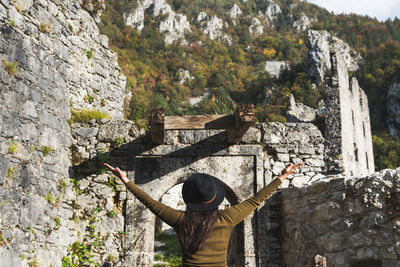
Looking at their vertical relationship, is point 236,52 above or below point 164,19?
below

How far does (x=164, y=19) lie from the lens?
176 ft

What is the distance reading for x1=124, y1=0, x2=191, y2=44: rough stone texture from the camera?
4931 centimetres

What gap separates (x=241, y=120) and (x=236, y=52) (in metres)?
51.5

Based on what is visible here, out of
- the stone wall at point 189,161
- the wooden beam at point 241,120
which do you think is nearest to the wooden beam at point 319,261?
the wooden beam at point 241,120

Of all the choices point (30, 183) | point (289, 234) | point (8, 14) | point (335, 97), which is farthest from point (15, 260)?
point (335, 97)

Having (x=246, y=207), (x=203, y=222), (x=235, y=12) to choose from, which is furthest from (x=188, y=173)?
(x=235, y=12)

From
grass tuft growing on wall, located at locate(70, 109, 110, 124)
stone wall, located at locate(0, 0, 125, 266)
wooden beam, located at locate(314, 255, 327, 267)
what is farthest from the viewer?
grass tuft growing on wall, located at locate(70, 109, 110, 124)

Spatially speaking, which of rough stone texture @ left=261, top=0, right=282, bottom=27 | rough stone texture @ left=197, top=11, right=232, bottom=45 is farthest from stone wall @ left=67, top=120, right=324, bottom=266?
rough stone texture @ left=261, top=0, right=282, bottom=27

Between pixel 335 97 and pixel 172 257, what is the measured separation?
43.0 ft

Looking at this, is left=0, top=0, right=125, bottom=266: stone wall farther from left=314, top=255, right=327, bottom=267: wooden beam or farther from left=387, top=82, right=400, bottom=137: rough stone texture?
left=387, top=82, right=400, bottom=137: rough stone texture

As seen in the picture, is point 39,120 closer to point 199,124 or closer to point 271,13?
point 199,124

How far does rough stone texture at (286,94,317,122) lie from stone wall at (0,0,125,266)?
16665 mm

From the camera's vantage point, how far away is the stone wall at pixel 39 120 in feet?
14.5

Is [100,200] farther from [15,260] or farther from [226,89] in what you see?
[226,89]
